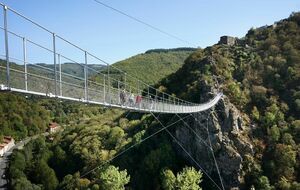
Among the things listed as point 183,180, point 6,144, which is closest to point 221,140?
point 183,180

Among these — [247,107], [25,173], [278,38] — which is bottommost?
[25,173]

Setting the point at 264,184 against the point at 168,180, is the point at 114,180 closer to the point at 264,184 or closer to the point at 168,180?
the point at 168,180

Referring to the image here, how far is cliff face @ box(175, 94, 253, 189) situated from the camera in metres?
39.5

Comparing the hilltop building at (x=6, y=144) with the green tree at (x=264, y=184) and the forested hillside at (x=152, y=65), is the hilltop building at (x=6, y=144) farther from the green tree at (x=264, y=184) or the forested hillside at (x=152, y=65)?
the green tree at (x=264, y=184)

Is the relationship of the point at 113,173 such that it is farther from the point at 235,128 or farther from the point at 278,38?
the point at 278,38

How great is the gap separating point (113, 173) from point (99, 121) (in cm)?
2965

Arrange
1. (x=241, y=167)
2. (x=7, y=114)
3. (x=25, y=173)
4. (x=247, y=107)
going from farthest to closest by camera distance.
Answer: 1. (x=7, y=114)
2. (x=25, y=173)
3. (x=247, y=107)
4. (x=241, y=167)

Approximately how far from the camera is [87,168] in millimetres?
50406

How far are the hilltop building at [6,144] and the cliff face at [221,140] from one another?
119 feet

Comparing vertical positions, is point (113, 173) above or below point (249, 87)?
below

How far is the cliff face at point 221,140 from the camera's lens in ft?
129

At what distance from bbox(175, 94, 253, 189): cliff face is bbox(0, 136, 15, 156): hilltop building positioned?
36.2m

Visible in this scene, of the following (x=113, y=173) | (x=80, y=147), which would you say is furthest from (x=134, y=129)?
(x=113, y=173)

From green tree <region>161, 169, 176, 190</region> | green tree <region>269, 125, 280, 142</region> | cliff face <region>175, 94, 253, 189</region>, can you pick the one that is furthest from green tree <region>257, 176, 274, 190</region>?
green tree <region>161, 169, 176, 190</region>
